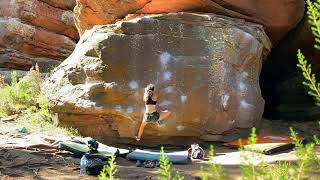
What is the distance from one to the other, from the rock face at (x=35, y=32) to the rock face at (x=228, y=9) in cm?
624

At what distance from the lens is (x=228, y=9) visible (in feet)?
32.4

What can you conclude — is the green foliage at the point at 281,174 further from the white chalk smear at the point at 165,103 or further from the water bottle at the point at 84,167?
the white chalk smear at the point at 165,103

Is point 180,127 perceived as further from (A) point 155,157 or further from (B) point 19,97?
(B) point 19,97

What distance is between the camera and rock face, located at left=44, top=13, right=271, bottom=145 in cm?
831

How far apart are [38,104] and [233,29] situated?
5.00 meters

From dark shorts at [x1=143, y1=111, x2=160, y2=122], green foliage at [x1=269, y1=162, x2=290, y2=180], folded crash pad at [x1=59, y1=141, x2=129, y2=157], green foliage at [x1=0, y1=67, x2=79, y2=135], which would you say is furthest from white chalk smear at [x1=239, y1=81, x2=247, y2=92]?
green foliage at [x1=269, y1=162, x2=290, y2=180]

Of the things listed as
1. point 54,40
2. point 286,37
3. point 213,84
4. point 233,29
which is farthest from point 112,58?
point 54,40

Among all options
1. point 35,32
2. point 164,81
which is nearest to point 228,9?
point 164,81

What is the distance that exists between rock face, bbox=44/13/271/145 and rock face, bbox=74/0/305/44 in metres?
0.78

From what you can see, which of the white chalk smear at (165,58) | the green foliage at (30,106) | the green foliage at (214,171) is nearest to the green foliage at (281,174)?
the green foliage at (214,171)

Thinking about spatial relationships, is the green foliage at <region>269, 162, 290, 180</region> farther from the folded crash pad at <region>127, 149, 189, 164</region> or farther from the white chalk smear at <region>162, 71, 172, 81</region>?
the white chalk smear at <region>162, 71, 172, 81</region>

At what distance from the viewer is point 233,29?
29.7 feet

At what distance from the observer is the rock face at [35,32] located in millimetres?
15891

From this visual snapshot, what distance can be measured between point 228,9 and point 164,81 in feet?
9.10
